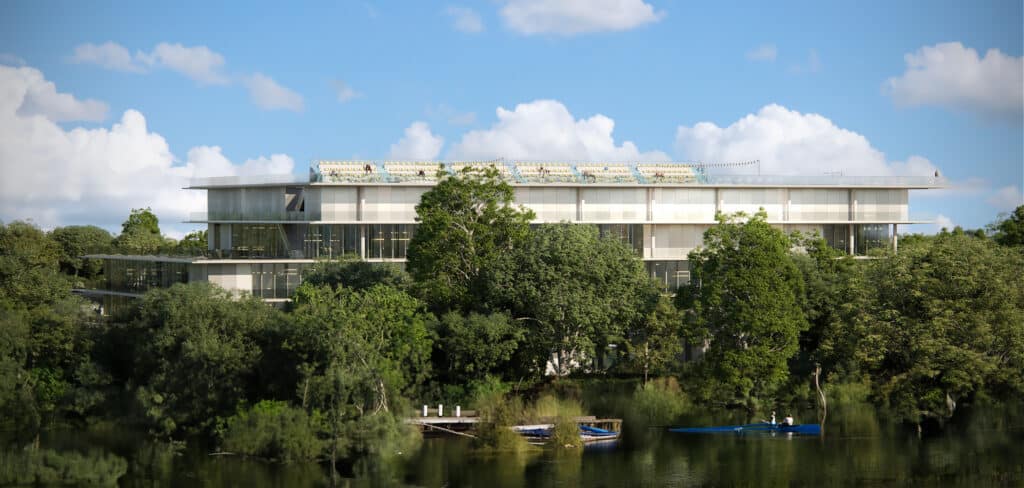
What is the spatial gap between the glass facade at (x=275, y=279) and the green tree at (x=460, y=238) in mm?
16361

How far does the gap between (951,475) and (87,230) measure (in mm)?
82682

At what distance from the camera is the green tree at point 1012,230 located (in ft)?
289

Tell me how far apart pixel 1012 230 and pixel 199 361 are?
59043 millimetres

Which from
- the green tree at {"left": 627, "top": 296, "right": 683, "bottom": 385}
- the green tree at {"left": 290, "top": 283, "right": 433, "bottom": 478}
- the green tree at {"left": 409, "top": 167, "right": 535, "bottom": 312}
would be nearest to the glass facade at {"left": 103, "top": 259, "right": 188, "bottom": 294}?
the green tree at {"left": 409, "top": 167, "right": 535, "bottom": 312}

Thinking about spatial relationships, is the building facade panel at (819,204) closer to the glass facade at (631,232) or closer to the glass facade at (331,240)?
the glass facade at (631,232)

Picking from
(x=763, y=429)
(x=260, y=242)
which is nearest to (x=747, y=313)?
(x=763, y=429)

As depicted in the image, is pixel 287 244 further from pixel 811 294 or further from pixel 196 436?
pixel 811 294

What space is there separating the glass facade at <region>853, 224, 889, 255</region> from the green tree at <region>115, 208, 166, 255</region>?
51271mm

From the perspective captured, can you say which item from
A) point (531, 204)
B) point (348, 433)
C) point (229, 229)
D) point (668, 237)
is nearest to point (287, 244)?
point (229, 229)

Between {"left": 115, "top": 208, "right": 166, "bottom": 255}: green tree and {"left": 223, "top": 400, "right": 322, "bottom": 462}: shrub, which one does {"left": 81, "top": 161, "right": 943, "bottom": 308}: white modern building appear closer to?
{"left": 115, "top": 208, "right": 166, "bottom": 255}: green tree

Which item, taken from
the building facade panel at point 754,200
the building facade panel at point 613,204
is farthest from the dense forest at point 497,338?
the building facade panel at point 613,204

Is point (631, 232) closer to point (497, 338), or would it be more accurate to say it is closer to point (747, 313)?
point (747, 313)

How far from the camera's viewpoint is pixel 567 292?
64188 millimetres

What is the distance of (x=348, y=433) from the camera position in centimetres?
5278
